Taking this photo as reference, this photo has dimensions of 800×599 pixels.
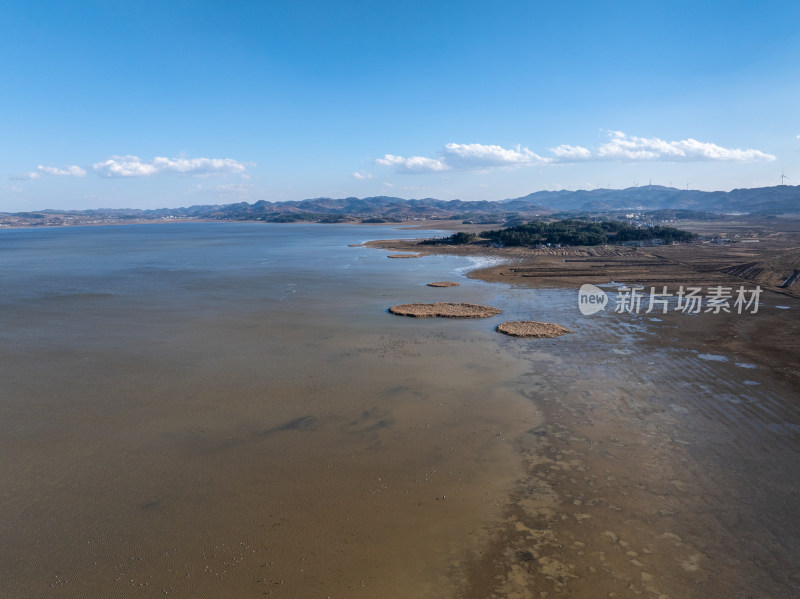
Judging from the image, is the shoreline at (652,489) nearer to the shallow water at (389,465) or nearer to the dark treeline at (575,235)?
the shallow water at (389,465)

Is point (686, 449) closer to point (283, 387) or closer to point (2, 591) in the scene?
point (283, 387)

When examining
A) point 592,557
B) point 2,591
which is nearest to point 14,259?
point 2,591

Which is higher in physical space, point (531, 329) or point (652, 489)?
point (531, 329)

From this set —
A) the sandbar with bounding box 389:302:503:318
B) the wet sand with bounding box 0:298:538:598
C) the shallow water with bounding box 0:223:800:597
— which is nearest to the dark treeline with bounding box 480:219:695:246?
the sandbar with bounding box 389:302:503:318

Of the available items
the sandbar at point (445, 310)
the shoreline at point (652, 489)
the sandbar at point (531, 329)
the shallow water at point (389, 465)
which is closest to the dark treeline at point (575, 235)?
the sandbar at point (445, 310)

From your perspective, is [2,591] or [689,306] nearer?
[2,591]

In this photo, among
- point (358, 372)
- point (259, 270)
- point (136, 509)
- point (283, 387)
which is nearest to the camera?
point (136, 509)

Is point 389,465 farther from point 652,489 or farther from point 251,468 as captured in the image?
point 652,489

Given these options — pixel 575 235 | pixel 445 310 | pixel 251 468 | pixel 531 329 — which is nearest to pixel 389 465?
pixel 251 468
